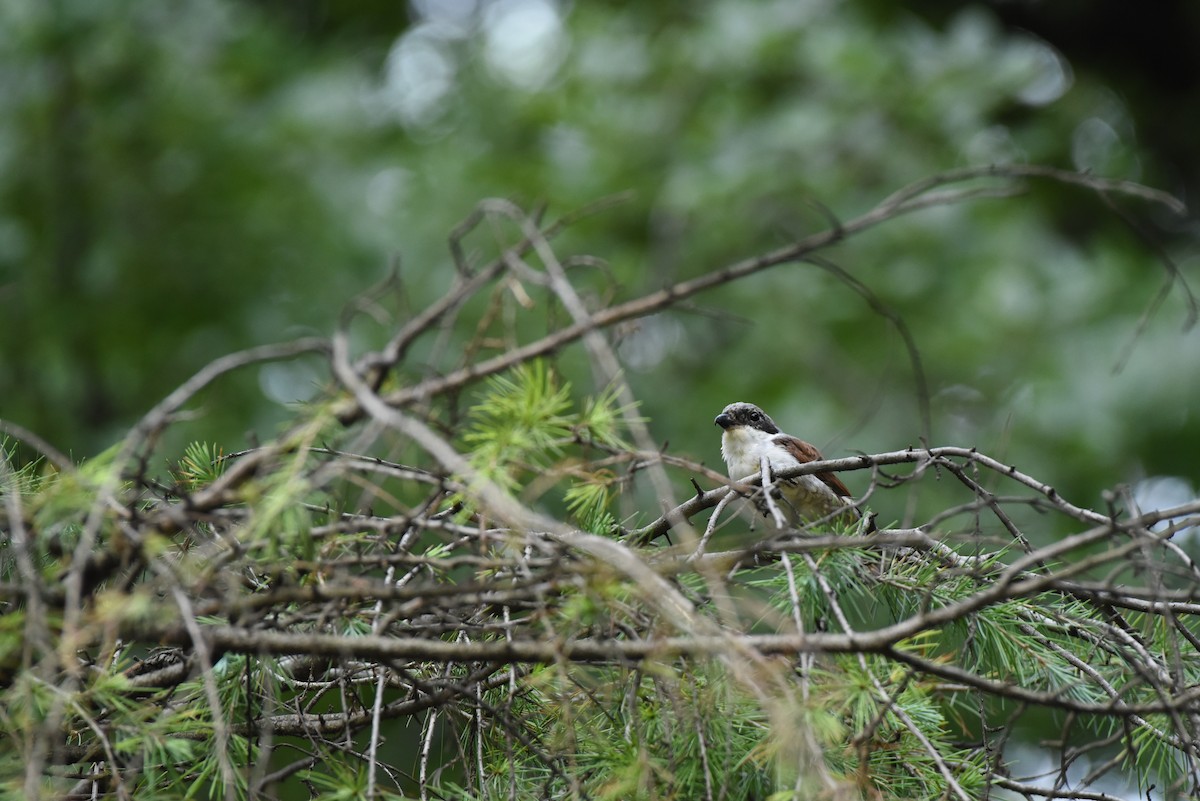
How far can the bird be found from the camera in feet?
14.4

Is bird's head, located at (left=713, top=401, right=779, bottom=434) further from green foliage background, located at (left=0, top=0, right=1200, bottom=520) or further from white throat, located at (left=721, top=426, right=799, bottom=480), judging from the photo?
green foliage background, located at (left=0, top=0, right=1200, bottom=520)

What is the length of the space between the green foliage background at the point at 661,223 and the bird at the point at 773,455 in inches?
63.9

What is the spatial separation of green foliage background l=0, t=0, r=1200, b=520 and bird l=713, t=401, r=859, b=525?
1.62 metres

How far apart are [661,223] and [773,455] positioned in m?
3.67

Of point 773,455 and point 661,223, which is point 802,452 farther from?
point 661,223

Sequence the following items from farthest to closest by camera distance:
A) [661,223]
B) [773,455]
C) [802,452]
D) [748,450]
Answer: [661,223] < [802,452] < [748,450] < [773,455]

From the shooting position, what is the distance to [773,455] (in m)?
4.48

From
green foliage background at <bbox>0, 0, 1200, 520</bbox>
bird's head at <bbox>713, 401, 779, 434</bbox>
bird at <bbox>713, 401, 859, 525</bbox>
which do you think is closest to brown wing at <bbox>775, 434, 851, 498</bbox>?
bird at <bbox>713, 401, 859, 525</bbox>

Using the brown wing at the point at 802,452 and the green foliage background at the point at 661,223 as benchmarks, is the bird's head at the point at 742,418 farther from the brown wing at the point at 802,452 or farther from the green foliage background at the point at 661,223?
the green foliage background at the point at 661,223

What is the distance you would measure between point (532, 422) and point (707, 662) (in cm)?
49

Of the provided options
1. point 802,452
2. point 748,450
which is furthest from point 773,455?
point 802,452

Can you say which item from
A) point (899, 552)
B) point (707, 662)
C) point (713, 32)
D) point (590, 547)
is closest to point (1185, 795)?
point (899, 552)

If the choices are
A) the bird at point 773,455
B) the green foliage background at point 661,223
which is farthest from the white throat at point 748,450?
the green foliage background at point 661,223

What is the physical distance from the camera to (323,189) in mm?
7984
